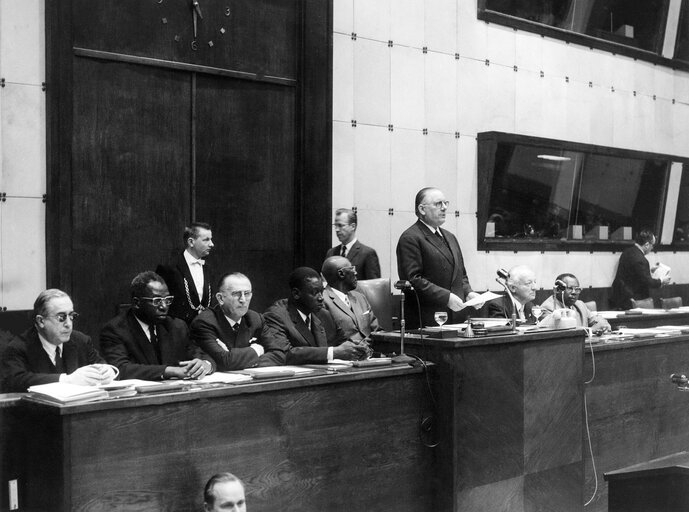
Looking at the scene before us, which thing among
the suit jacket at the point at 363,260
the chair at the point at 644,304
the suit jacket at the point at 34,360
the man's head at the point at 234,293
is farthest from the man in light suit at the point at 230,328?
the chair at the point at 644,304

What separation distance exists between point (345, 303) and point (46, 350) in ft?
6.94

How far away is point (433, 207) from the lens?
5.98m

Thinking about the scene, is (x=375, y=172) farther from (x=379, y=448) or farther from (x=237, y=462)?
(x=237, y=462)

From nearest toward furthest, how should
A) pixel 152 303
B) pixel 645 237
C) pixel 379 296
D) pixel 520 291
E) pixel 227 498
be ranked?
1. pixel 227 498
2. pixel 152 303
3. pixel 379 296
4. pixel 520 291
5. pixel 645 237

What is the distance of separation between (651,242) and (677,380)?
19.6 feet

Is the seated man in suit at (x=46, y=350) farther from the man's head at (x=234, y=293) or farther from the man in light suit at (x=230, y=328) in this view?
the man's head at (x=234, y=293)

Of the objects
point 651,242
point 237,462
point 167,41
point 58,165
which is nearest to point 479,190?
point 651,242

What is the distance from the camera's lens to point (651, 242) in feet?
31.4

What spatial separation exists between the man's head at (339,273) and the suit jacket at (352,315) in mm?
63

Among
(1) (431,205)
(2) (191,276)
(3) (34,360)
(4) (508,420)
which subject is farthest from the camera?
(1) (431,205)

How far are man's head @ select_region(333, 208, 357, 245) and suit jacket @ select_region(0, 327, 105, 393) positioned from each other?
2.62m

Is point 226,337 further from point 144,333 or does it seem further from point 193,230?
point 193,230

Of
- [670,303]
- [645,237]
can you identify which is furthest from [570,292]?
[645,237]

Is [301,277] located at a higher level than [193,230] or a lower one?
lower
